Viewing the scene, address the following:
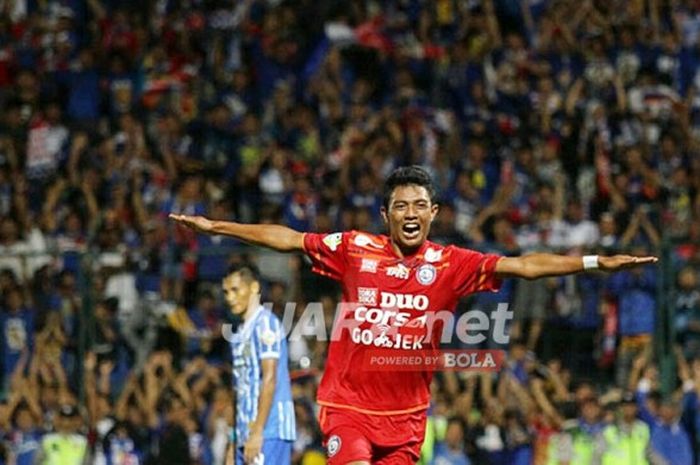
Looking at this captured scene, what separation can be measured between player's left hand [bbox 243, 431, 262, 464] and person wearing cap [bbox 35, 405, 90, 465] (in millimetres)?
4407

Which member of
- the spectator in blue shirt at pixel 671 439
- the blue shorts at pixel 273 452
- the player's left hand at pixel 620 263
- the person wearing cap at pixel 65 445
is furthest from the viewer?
the person wearing cap at pixel 65 445

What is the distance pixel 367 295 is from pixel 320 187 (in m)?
8.64

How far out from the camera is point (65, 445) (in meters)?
15.6

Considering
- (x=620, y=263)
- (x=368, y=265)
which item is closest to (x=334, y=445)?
(x=368, y=265)

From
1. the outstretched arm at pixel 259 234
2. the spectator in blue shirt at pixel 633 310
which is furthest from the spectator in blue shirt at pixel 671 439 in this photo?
the outstretched arm at pixel 259 234

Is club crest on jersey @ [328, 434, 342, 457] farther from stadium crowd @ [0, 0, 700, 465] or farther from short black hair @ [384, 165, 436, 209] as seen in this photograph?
stadium crowd @ [0, 0, 700, 465]

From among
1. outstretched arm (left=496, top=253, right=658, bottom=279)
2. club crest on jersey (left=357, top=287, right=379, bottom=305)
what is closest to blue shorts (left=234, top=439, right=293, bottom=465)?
club crest on jersey (left=357, top=287, right=379, bottom=305)

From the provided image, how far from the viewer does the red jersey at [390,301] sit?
941 cm

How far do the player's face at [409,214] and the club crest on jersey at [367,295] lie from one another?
298mm

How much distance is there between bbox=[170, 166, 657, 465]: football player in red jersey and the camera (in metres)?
9.32

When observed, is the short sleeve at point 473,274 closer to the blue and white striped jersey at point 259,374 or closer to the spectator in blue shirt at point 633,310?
the blue and white striped jersey at point 259,374

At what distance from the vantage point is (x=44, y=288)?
17031mm

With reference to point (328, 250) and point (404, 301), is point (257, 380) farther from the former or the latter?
point (404, 301)

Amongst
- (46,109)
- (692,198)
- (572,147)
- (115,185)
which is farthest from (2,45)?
(692,198)
